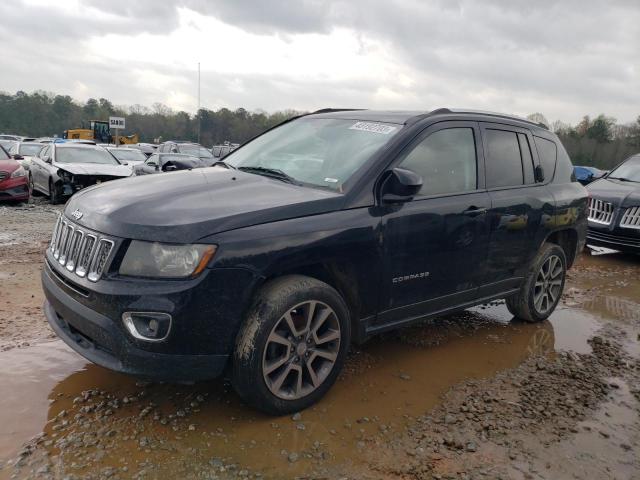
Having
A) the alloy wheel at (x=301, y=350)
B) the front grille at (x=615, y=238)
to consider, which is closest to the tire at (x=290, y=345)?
the alloy wheel at (x=301, y=350)

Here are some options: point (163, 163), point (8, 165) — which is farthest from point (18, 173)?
point (163, 163)

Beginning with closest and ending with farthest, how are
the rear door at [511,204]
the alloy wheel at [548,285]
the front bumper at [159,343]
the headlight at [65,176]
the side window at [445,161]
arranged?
the front bumper at [159,343] → the side window at [445,161] → the rear door at [511,204] → the alloy wheel at [548,285] → the headlight at [65,176]

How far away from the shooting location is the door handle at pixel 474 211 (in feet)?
12.5

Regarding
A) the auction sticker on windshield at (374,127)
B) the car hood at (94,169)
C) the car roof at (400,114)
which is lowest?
the car hood at (94,169)

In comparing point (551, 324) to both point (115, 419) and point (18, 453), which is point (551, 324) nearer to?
point (115, 419)

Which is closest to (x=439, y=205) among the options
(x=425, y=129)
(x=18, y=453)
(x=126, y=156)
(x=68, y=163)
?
(x=425, y=129)

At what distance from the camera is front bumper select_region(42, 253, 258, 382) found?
2627 millimetres

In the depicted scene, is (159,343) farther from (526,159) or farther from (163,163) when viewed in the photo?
(163,163)

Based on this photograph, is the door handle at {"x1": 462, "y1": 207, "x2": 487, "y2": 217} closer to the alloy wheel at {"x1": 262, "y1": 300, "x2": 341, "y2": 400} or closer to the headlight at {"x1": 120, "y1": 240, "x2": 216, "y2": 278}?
the alloy wheel at {"x1": 262, "y1": 300, "x2": 341, "y2": 400}

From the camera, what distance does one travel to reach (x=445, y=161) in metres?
3.86

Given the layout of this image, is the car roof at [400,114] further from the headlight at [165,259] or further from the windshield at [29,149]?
the windshield at [29,149]

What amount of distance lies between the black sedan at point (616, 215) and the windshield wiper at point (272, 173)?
681 centimetres

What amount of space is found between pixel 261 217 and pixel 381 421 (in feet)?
4.70

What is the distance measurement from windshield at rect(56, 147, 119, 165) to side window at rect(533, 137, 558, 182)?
10.8m
